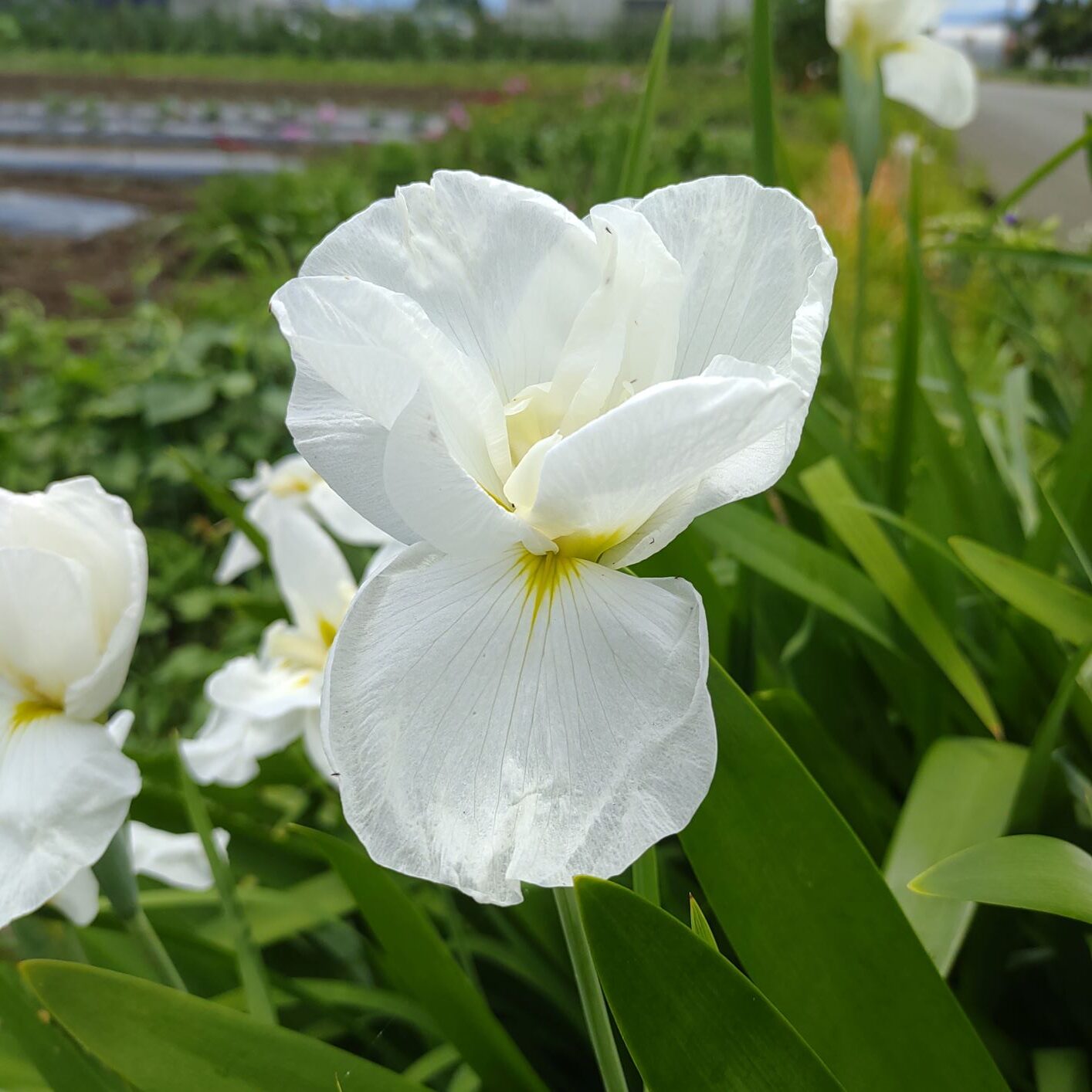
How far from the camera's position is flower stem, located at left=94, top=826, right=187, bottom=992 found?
0.47 meters

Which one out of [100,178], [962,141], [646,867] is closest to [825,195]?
[100,178]

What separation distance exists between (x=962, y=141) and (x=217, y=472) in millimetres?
8023

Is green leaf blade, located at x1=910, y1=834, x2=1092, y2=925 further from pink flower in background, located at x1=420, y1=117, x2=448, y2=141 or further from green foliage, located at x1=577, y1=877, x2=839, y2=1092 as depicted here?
pink flower in background, located at x1=420, y1=117, x2=448, y2=141

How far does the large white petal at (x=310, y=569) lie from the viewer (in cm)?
76

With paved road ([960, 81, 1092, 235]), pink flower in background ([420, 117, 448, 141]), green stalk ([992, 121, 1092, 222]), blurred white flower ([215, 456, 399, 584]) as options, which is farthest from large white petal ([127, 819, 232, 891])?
pink flower in background ([420, 117, 448, 141])

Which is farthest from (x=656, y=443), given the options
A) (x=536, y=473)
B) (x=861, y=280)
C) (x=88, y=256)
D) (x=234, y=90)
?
(x=234, y=90)

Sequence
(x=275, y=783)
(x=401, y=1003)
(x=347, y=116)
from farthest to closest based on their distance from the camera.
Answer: (x=347, y=116) → (x=275, y=783) → (x=401, y=1003)

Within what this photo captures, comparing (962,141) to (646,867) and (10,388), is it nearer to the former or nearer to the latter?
(10,388)

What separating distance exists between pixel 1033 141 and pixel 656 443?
758cm

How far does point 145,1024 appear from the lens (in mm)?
417

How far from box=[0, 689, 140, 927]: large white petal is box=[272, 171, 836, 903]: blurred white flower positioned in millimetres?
177

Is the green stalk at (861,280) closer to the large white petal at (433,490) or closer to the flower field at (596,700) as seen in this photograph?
the flower field at (596,700)

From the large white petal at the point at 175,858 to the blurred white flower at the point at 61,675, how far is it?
0.93 ft

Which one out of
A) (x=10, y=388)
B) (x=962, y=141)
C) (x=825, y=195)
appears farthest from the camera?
(x=962, y=141)
